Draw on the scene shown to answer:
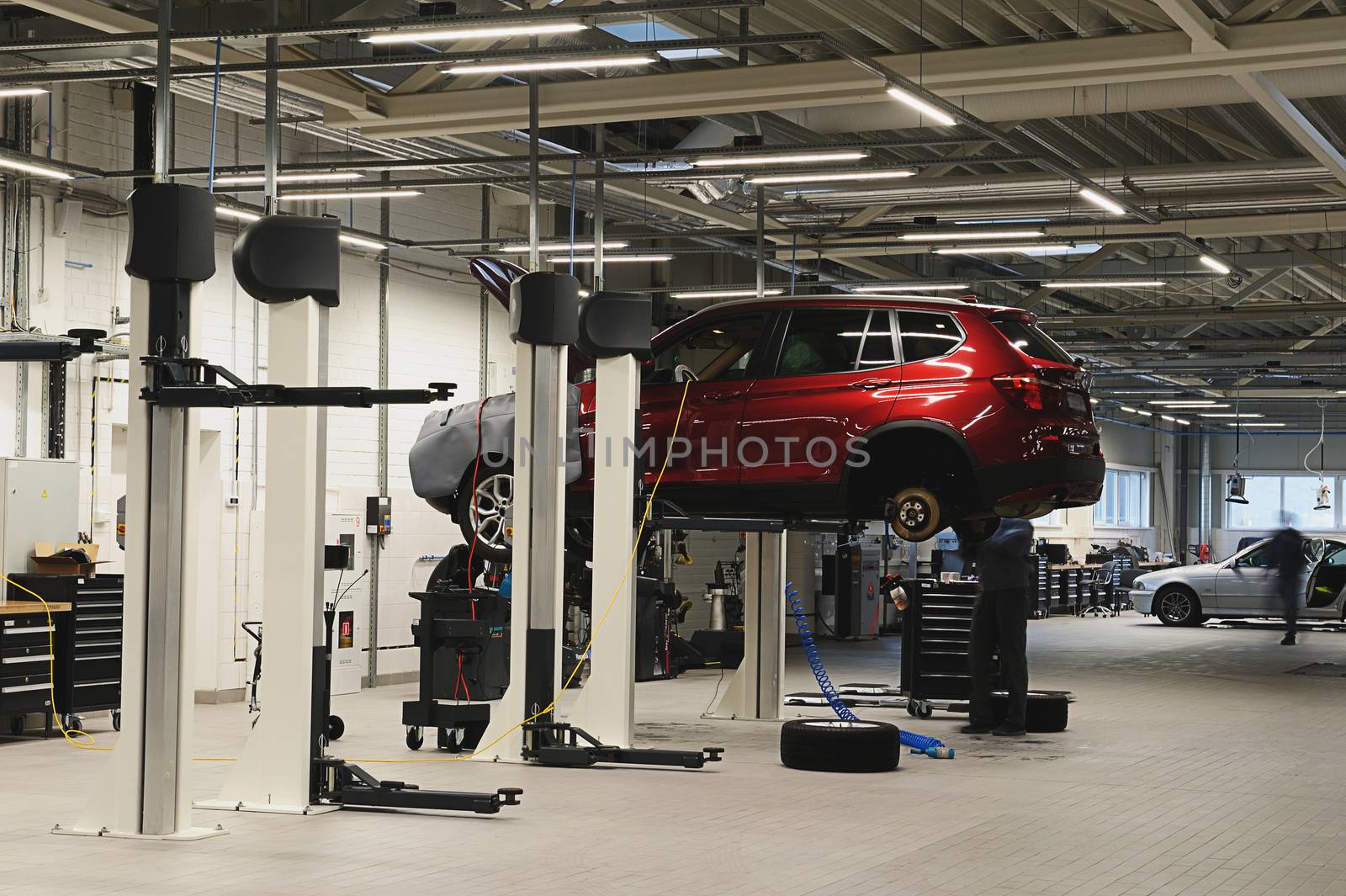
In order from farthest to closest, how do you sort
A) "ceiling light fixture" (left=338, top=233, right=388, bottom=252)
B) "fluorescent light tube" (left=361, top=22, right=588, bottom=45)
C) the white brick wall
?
"ceiling light fixture" (left=338, top=233, right=388, bottom=252)
the white brick wall
"fluorescent light tube" (left=361, top=22, right=588, bottom=45)

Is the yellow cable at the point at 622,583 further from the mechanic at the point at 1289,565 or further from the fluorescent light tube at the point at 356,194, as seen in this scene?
the mechanic at the point at 1289,565

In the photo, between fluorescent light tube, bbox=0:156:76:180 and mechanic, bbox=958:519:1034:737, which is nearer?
fluorescent light tube, bbox=0:156:76:180

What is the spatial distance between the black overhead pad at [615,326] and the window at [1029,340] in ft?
7.17

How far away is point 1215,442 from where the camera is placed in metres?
41.9

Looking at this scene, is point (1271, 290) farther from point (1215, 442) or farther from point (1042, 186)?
point (1215, 442)

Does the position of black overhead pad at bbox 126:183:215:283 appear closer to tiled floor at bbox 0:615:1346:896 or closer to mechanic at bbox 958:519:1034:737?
tiled floor at bbox 0:615:1346:896

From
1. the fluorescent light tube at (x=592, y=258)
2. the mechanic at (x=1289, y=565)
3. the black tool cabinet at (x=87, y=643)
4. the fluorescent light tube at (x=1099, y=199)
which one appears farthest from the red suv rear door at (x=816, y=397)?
the mechanic at (x=1289, y=565)

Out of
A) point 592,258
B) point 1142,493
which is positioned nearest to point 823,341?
point 592,258

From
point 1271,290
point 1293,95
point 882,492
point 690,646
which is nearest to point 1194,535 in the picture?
point 1271,290

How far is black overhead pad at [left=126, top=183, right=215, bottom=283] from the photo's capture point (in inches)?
268

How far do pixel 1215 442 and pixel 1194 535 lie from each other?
291cm

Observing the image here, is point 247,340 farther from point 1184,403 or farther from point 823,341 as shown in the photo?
point 1184,403

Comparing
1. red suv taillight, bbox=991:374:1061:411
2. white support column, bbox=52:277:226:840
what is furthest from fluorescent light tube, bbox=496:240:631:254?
white support column, bbox=52:277:226:840

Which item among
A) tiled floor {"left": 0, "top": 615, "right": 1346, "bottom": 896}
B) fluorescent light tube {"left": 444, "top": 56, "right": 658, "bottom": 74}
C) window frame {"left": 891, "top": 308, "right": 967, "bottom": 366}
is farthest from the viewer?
window frame {"left": 891, "top": 308, "right": 967, "bottom": 366}
